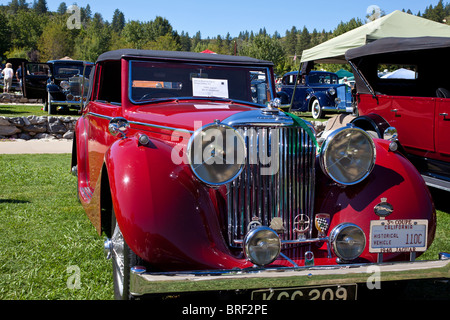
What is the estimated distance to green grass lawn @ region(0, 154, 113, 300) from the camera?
115 inches

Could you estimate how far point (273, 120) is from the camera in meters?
2.62

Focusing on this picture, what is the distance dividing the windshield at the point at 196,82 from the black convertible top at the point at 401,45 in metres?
2.77

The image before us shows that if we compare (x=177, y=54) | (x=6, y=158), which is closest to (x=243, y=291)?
(x=177, y=54)

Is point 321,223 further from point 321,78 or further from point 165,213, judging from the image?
point 321,78

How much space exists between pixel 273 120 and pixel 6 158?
21.6 feet

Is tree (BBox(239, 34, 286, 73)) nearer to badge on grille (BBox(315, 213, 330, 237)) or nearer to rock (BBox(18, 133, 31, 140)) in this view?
rock (BBox(18, 133, 31, 140))

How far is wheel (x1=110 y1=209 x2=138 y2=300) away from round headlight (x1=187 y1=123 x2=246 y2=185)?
0.56 meters

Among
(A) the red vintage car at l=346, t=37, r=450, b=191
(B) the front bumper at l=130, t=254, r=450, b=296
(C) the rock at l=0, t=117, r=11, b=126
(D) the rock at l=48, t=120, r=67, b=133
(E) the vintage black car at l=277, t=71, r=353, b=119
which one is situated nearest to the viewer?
(B) the front bumper at l=130, t=254, r=450, b=296

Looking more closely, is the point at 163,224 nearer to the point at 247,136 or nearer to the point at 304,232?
the point at 247,136

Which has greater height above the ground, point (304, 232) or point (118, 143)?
point (118, 143)

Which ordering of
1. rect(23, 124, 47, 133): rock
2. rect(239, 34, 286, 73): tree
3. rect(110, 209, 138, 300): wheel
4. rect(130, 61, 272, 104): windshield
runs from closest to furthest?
rect(110, 209, 138, 300): wheel < rect(130, 61, 272, 104): windshield < rect(23, 124, 47, 133): rock < rect(239, 34, 286, 73): tree

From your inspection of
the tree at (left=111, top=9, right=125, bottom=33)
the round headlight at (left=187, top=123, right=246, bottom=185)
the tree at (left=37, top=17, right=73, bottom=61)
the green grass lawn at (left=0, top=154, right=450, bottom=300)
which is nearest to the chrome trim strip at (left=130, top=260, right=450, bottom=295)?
the round headlight at (left=187, top=123, right=246, bottom=185)

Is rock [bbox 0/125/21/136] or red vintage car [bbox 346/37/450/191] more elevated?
red vintage car [bbox 346/37/450/191]
